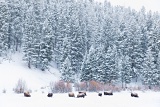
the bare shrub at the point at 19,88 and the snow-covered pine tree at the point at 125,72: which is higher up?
the snow-covered pine tree at the point at 125,72

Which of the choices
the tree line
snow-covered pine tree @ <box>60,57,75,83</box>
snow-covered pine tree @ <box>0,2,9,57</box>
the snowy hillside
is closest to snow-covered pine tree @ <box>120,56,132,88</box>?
the tree line

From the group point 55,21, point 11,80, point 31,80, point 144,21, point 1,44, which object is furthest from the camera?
point 144,21

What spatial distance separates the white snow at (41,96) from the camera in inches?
1158

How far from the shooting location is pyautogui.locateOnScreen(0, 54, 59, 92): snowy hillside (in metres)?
57.7

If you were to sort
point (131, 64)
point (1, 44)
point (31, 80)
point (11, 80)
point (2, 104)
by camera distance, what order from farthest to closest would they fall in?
point (131, 64)
point (1, 44)
point (31, 80)
point (11, 80)
point (2, 104)

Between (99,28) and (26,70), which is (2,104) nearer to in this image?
(26,70)

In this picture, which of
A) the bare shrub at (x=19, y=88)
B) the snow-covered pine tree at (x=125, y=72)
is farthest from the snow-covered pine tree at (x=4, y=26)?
the snow-covered pine tree at (x=125, y=72)

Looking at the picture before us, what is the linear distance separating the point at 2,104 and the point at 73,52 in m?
50.6

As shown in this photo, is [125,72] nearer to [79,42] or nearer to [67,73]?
[67,73]

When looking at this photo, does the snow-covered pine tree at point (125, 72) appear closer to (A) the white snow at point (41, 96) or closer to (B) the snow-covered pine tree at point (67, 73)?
(B) the snow-covered pine tree at point (67, 73)

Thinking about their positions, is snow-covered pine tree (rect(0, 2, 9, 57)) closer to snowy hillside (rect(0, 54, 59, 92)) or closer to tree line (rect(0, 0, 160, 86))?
tree line (rect(0, 0, 160, 86))

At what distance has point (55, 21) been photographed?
8725cm

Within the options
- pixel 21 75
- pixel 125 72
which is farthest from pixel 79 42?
pixel 21 75

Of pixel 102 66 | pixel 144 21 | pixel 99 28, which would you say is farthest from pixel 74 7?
pixel 102 66
